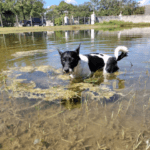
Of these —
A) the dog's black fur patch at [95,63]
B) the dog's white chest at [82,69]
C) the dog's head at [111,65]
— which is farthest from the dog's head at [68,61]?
the dog's head at [111,65]

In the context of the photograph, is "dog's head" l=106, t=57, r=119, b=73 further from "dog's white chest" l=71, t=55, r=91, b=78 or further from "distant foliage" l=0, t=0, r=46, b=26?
"distant foliage" l=0, t=0, r=46, b=26

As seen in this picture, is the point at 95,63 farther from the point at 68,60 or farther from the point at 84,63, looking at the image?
the point at 68,60

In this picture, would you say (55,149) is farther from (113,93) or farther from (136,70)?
(136,70)

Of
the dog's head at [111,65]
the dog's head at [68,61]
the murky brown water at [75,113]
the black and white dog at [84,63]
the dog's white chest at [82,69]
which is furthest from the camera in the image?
the dog's head at [111,65]

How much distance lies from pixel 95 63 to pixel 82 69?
60cm

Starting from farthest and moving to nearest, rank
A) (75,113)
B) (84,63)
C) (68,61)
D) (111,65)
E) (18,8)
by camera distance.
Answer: (18,8), (111,65), (84,63), (68,61), (75,113)

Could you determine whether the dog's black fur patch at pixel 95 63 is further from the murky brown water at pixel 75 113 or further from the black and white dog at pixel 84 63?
the murky brown water at pixel 75 113

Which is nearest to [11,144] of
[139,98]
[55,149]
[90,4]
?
[55,149]

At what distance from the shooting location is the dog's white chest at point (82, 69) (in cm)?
480

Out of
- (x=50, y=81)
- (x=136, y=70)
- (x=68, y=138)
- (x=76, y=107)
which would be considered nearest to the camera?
(x=68, y=138)

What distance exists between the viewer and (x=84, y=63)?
486cm

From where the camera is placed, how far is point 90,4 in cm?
6994

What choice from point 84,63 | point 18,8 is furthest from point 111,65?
point 18,8

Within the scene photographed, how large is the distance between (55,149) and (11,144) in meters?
0.72
